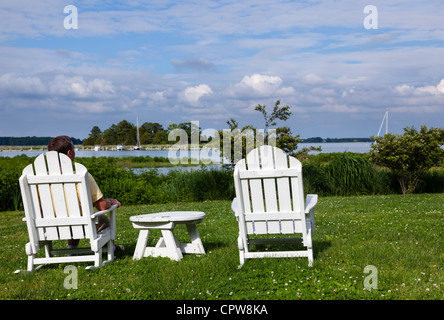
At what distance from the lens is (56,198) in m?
5.04

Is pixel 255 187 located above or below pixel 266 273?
above

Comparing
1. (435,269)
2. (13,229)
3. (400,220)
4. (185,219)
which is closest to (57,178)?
(185,219)

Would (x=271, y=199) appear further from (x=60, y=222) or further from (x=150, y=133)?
(x=150, y=133)

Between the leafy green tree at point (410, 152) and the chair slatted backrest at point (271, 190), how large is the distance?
424 inches

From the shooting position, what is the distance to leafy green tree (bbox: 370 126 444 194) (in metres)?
14.6

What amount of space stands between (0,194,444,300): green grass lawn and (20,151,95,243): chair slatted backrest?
508 millimetres

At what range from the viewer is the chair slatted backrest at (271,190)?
4957mm

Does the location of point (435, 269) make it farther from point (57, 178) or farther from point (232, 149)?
point (232, 149)

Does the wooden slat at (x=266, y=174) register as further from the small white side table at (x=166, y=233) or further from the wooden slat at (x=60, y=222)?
the wooden slat at (x=60, y=222)

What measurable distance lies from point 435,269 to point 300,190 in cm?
170

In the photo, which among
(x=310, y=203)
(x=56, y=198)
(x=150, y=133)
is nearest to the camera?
(x=56, y=198)

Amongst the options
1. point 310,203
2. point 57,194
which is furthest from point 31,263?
point 310,203

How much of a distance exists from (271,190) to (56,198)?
2.56 meters

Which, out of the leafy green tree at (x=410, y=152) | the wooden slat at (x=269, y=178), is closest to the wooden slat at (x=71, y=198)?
the wooden slat at (x=269, y=178)
